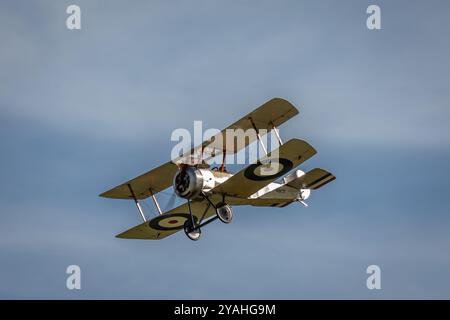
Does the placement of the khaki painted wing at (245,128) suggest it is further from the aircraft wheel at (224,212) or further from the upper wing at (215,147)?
the aircraft wheel at (224,212)

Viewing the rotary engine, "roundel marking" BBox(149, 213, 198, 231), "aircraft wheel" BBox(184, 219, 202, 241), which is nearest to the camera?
the rotary engine

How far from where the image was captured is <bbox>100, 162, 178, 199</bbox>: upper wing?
31.6 metres

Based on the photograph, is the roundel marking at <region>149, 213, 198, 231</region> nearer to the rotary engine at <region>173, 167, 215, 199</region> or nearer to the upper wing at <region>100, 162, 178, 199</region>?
the upper wing at <region>100, 162, 178, 199</region>

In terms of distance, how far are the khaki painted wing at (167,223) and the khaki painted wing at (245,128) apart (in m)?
1.57

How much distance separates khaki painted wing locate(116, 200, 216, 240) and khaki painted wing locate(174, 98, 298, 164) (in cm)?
157

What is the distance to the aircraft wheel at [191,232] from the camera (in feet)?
98.6

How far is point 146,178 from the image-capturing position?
31875mm

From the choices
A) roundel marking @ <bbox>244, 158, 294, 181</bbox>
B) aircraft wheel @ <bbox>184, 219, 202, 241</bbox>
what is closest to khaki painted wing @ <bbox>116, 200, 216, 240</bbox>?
aircraft wheel @ <bbox>184, 219, 202, 241</bbox>
